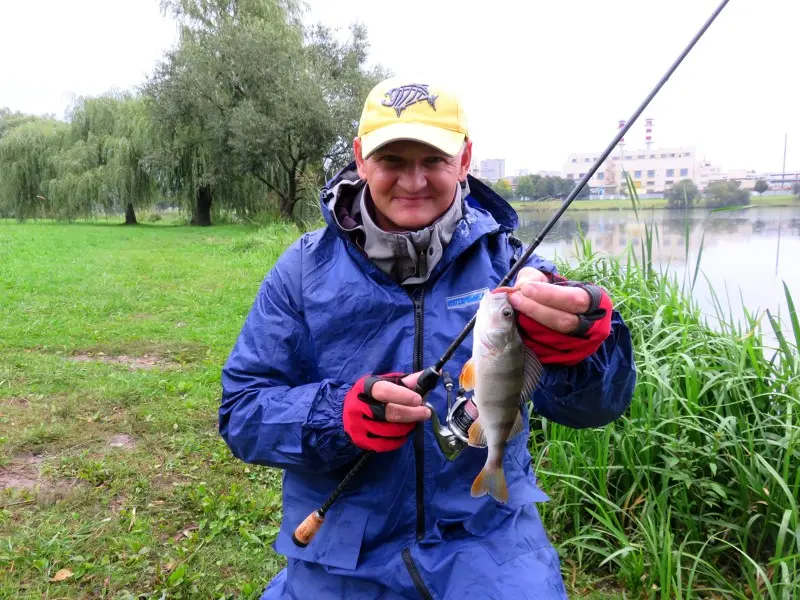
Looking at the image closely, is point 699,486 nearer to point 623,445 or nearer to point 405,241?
point 623,445

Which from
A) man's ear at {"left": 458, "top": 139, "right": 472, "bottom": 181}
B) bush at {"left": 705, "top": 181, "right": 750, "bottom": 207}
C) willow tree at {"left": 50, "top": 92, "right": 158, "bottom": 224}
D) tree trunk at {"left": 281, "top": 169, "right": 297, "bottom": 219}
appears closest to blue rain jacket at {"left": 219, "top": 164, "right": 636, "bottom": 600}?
man's ear at {"left": 458, "top": 139, "right": 472, "bottom": 181}

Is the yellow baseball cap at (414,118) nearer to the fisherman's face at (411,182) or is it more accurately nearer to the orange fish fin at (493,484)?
the fisherman's face at (411,182)

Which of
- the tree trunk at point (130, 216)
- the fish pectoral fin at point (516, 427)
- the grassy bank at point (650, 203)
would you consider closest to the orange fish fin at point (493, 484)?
the fish pectoral fin at point (516, 427)

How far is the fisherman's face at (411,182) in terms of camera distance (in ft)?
7.10

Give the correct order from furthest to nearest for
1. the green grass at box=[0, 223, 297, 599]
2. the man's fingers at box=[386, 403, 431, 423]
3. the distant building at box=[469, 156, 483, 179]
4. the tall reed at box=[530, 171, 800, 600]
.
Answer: the green grass at box=[0, 223, 297, 599], the tall reed at box=[530, 171, 800, 600], the distant building at box=[469, 156, 483, 179], the man's fingers at box=[386, 403, 431, 423]

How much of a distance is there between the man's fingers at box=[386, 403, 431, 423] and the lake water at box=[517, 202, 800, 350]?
192 cm

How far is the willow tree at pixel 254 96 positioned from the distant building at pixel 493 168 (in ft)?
64.2

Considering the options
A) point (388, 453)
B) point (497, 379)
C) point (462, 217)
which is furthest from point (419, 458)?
point (462, 217)

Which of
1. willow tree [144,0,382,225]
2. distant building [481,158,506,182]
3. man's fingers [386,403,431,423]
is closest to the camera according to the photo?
man's fingers [386,403,431,423]

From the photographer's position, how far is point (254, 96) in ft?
78.5

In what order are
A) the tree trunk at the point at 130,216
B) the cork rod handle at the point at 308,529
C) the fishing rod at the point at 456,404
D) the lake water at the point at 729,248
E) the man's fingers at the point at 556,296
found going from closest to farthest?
the man's fingers at the point at 556,296
the fishing rod at the point at 456,404
the cork rod handle at the point at 308,529
the lake water at the point at 729,248
the tree trunk at the point at 130,216

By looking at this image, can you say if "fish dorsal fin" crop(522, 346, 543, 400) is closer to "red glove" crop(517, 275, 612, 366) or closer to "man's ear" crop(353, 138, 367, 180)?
"red glove" crop(517, 275, 612, 366)

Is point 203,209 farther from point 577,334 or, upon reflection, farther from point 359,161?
point 577,334

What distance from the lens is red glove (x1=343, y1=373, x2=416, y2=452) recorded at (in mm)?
1826
